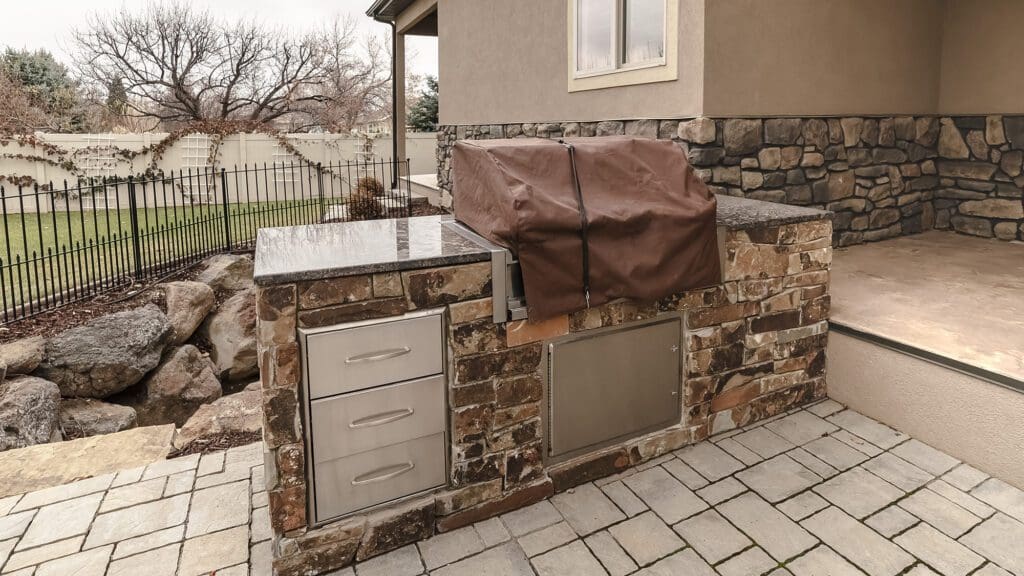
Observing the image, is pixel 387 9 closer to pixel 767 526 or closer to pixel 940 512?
pixel 767 526

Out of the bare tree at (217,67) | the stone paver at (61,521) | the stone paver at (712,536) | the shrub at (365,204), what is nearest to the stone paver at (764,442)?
the stone paver at (712,536)

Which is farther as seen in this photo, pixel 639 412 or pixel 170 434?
pixel 170 434

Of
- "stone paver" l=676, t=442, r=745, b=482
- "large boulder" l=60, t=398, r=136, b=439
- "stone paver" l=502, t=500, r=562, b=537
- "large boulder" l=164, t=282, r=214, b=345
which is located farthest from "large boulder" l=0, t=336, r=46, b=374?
"stone paver" l=676, t=442, r=745, b=482

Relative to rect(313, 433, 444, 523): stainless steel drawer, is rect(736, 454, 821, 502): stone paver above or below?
below

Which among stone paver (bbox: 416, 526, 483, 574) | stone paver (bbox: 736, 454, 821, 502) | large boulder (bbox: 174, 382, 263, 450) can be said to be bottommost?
large boulder (bbox: 174, 382, 263, 450)

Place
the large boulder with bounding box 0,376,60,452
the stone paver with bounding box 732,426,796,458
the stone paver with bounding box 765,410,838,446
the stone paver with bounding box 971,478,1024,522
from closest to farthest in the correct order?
1. the stone paver with bounding box 971,478,1024,522
2. the stone paver with bounding box 732,426,796,458
3. the stone paver with bounding box 765,410,838,446
4. the large boulder with bounding box 0,376,60,452

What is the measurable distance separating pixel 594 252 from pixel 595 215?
0.15m

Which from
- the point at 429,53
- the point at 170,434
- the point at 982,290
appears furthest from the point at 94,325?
the point at 429,53

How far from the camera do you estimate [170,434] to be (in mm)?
3734

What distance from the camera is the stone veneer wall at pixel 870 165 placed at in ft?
15.8

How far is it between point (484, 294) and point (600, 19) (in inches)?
156

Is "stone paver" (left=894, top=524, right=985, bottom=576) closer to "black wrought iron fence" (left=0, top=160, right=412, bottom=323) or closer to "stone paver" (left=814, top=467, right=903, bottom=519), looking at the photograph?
"stone paver" (left=814, top=467, right=903, bottom=519)

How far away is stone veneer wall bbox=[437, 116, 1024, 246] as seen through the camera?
4805 millimetres

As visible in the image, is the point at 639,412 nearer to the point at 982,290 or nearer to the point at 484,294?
the point at 484,294
